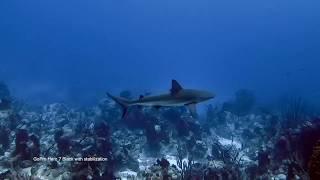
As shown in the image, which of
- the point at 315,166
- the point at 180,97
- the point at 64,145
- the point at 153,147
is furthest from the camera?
the point at 153,147

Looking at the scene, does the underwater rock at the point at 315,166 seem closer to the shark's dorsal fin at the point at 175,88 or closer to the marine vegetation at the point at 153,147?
the marine vegetation at the point at 153,147

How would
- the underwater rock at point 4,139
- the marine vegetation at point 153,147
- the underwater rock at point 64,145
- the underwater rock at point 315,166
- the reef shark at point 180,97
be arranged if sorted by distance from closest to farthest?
the underwater rock at point 315,166, the reef shark at point 180,97, the marine vegetation at point 153,147, the underwater rock at point 64,145, the underwater rock at point 4,139

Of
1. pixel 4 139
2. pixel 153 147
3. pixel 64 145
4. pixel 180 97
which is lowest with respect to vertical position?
pixel 153 147

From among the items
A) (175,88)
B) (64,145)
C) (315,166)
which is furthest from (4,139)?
(315,166)

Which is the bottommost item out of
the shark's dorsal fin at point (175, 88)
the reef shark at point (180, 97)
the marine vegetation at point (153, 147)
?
the marine vegetation at point (153, 147)

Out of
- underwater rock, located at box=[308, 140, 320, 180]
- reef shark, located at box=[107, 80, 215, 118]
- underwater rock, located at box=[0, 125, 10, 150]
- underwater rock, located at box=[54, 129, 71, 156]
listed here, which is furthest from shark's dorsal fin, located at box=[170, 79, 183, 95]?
underwater rock, located at box=[0, 125, 10, 150]

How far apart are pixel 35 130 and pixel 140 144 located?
16.8 feet

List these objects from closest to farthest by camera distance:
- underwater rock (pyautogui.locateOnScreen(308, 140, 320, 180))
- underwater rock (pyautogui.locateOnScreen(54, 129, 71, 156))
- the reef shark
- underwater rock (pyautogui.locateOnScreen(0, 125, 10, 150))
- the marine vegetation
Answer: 1. underwater rock (pyautogui.locateOnScreen(308, 140, 320, 180))
2. the reef shark
3. the marine vegetation
4. underwater rock (pyautogui.locateOnScreen(54, 129, 71, 156))
5. underwater rock (pyautogui.locateOnScreen(0, 125, 10, 150))

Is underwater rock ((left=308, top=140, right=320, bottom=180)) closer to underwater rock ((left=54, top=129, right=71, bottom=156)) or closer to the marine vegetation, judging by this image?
the marine vegetation

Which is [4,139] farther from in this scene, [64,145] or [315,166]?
[315,166]

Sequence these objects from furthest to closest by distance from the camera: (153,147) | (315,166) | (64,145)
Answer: (153,147) < (64,145) < (315,166)

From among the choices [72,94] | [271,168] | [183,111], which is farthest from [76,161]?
[72,94]

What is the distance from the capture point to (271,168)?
1169 centimetres

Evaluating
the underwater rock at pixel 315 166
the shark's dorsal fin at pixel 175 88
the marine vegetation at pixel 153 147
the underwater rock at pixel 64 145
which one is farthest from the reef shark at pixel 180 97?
the underwater rock at pixel 64 145
